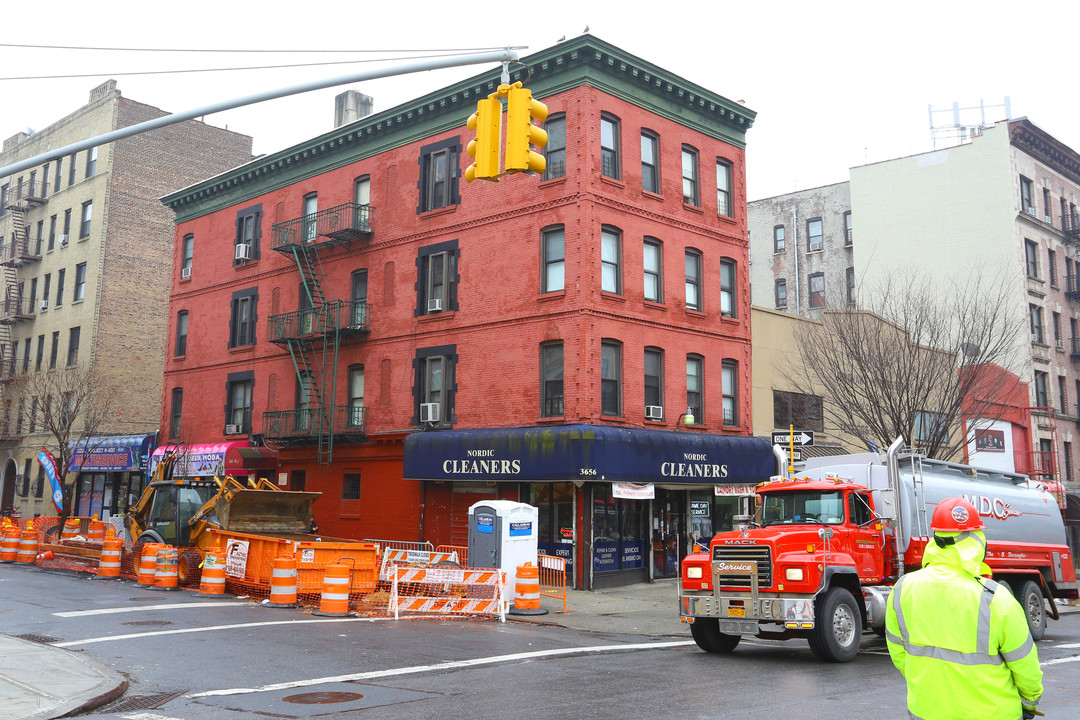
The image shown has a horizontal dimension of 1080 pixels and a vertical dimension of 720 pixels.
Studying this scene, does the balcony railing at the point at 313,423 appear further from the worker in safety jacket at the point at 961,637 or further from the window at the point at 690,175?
the worker in safety jacket at the point at 961,637

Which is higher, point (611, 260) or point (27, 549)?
point (611, 260)

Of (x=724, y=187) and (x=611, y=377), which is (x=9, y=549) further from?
(x=724, y=187)

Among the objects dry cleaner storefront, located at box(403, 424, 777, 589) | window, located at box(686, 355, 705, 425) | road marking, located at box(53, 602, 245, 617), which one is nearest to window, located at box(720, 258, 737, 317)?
window, located at box(686, 355, 705, 425)

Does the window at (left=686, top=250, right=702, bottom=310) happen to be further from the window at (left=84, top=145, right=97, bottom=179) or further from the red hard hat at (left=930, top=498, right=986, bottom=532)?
the window at (left=84, top=145, right=97, bottom=179)

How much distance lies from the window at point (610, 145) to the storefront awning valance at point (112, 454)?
23801mm

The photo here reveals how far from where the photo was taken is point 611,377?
2502 cm

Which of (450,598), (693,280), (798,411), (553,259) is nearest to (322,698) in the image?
(450,598)

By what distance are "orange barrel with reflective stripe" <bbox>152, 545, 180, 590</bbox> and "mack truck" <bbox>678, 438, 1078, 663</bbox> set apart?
12328 mm

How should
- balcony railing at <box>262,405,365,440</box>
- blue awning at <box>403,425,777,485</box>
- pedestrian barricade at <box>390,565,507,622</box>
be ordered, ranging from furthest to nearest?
1. balcony railing at <box>262,405,365,440</box>
2. blue awning at <box>403,425,777,485</box>
3. pedestrian barricade at <box>390,565,507,622</box>

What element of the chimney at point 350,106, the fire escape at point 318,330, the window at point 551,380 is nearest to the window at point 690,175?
the window at point 551,380

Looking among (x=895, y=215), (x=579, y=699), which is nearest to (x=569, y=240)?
(x=579, y=699)

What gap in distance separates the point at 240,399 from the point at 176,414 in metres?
4.75

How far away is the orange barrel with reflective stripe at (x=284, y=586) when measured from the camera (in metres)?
18.0

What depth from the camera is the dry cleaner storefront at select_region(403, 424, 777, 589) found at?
2311cm
